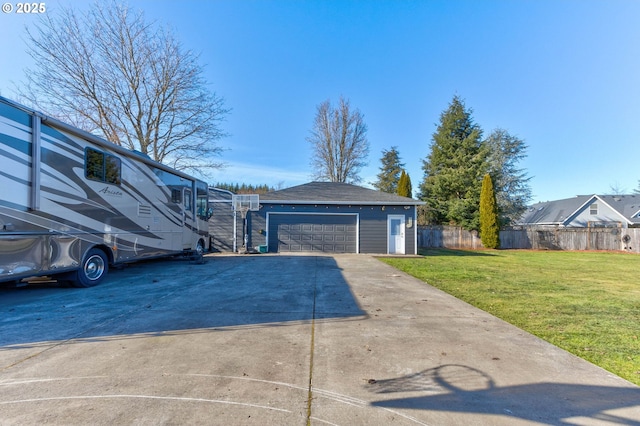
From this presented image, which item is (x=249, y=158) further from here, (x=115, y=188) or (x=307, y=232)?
(x=115, y=188)

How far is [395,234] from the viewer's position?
14719 mm

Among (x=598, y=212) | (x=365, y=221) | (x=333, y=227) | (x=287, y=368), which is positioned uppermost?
(x=598, y=212)

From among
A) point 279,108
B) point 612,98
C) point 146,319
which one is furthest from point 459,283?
point 279,108

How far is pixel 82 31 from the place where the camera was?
14742mm

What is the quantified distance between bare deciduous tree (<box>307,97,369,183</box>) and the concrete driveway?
931 inches

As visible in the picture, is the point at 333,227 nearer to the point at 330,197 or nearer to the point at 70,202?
the point at 330,197

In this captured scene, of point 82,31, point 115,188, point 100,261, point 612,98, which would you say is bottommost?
point 100,261

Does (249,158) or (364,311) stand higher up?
(249,158)

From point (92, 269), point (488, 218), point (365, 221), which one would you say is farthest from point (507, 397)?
point (488, 218)

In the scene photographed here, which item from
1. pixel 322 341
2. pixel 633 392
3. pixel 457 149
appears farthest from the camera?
pixel 457 149

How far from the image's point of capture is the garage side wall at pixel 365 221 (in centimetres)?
1457

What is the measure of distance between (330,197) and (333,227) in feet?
5.17

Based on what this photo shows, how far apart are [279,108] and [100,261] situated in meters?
15.2

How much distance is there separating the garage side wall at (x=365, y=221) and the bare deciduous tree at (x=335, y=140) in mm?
13471
